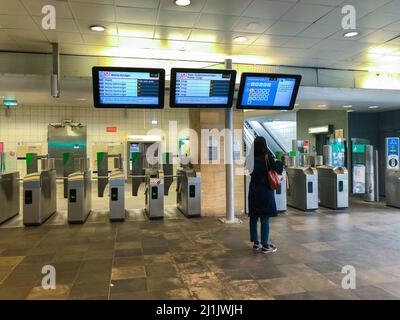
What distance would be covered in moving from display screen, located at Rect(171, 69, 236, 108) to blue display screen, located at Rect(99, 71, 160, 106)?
0.33m

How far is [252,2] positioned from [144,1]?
54.4 inches

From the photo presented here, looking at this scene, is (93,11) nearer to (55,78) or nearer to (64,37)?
(64,37)

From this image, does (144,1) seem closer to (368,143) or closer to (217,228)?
(217,228)

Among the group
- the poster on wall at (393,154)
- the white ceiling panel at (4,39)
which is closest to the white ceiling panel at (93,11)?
the white ceiling panel at (4,39)

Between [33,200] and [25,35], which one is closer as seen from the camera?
[25,35]

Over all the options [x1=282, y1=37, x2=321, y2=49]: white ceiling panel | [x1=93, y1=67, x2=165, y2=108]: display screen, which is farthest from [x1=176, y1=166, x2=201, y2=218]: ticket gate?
[x1=282, y1=37, x2=321, y2=49]: white ceiling panel

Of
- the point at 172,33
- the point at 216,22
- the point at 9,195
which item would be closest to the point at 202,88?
the point at 172,33

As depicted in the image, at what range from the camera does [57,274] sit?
156 inches

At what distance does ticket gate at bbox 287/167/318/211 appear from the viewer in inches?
315

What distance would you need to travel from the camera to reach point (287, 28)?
540cm

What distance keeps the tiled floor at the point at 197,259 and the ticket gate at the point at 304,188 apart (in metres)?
0.98

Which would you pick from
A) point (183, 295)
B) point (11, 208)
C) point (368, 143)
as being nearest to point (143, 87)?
point (183, 295)

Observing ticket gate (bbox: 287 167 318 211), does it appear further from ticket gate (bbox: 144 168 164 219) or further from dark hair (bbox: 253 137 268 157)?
dark hair (bbox: 253 137 268 157)

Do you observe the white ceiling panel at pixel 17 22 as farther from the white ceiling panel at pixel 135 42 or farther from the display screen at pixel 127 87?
the white ceiling panel at pixel 135 42
